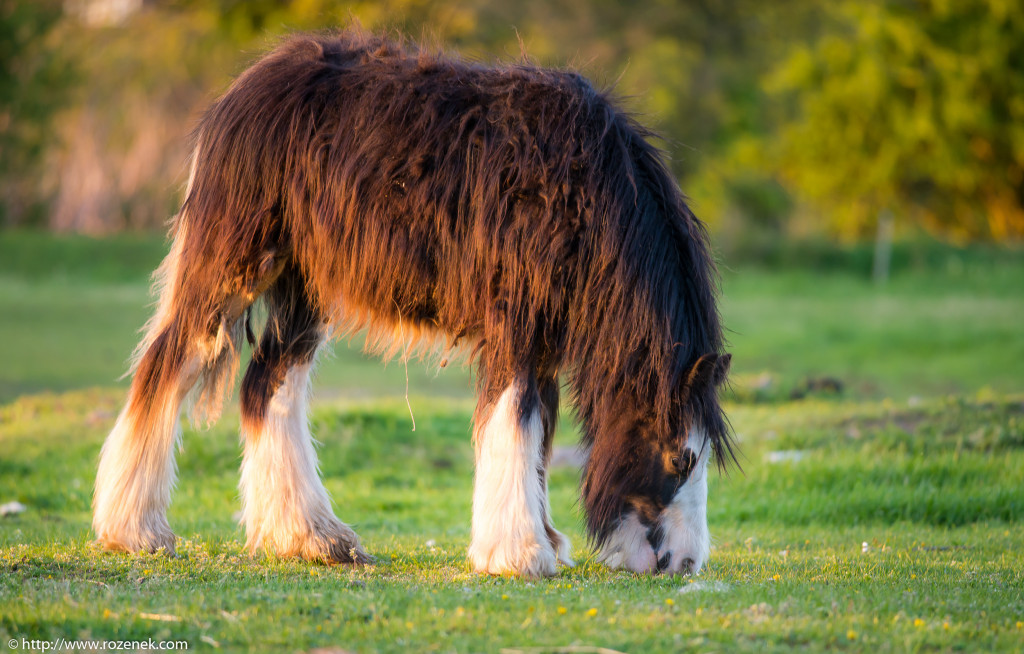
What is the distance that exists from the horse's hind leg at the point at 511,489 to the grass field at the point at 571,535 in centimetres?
16

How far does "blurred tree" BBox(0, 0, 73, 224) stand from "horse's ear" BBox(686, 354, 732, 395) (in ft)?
70.4

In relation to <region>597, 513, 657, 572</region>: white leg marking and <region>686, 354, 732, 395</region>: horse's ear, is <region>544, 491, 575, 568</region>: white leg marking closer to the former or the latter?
<region>597, 513, 657, 572</region>: white leg marking

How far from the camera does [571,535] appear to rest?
7.43m

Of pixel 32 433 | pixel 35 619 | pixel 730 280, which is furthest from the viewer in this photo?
pixel 730 280

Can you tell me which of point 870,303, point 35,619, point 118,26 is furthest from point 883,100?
point 35,619

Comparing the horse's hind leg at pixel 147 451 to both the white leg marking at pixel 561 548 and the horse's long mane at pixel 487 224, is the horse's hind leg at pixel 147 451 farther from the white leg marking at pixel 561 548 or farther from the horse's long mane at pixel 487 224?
the white leg marking at pixel 561 548

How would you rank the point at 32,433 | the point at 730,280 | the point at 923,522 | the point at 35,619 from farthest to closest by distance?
the point at 730,280
the point at 32,433
the point at 923,522
the point at 35,619

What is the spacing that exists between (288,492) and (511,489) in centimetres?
151

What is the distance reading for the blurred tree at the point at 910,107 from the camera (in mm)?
31578

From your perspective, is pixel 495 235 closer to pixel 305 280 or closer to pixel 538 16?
pixel 305 280

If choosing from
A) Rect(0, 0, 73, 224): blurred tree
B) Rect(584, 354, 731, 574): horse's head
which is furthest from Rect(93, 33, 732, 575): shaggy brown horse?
Rect(0, 0, 73, 224): blurred tree

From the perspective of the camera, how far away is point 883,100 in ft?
107

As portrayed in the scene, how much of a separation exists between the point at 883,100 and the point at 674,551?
30886 millimetres

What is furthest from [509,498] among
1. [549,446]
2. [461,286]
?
[461,286]
